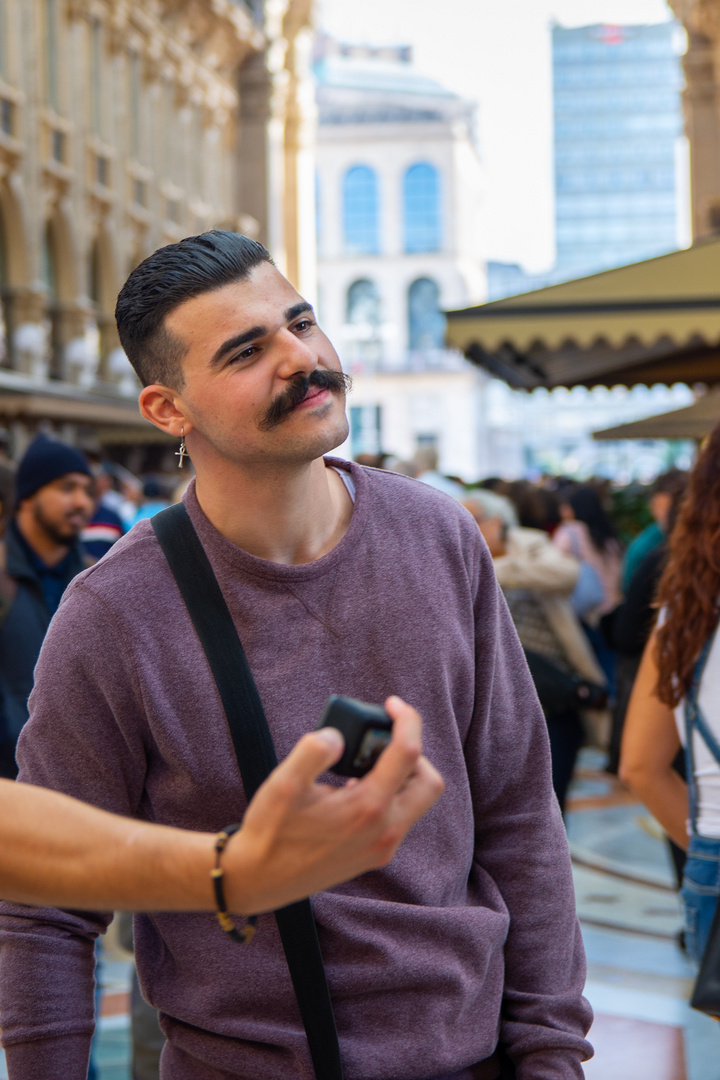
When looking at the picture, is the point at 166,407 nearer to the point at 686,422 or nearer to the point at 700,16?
the point at 686,422

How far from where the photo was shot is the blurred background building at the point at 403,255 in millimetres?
86500

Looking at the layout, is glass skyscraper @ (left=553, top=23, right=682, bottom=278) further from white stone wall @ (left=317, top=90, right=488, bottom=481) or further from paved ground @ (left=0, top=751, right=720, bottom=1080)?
paved ground @ (left=0, top=751, right=720, bottom=1080)

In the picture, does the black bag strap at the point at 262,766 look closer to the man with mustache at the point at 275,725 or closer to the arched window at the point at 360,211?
the man with mustache at the point at 275,725

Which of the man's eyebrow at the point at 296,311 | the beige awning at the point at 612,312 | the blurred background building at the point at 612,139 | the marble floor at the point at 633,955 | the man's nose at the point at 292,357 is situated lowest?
the marble floor at the point at 633,955

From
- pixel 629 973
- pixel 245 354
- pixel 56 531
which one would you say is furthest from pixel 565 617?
pixel 245 354

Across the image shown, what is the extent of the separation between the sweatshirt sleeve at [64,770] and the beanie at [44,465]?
341 centimetres

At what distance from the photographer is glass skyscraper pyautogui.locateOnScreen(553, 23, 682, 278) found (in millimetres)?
157500

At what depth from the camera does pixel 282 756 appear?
1.73 metres

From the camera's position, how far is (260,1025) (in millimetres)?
1725

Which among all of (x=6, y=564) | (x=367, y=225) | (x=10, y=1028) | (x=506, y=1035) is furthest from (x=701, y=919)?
(x=367, y=225)

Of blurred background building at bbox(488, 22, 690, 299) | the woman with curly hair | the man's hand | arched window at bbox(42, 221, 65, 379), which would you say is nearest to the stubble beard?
the woman with curly hair

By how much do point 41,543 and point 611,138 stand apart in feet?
535

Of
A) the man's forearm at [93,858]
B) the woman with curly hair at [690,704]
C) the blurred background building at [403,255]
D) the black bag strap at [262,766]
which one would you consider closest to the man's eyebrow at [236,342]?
the black bag strap at [262,766]

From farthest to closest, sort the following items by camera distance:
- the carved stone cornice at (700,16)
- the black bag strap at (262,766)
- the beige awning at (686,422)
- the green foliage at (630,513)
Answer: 1. the carved stone cornice at (700,16)
2. the green foliage at (630,513)
3. the beige awning at (686,422)
4. the black bag strap at (262,766)
